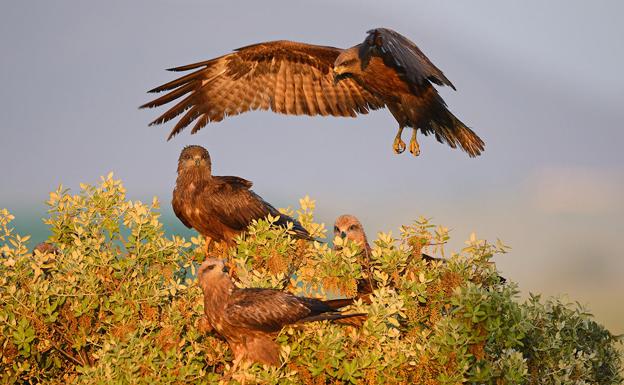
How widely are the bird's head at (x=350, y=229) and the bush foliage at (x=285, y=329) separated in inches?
49.0

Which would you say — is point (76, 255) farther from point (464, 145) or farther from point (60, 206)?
point (464, 145)

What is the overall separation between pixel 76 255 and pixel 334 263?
259cm

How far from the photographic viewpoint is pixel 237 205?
434 inches

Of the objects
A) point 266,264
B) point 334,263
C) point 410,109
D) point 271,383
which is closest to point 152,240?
point 266,264

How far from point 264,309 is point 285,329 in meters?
0.30

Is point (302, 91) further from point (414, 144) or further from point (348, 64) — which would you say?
point (414, 144)

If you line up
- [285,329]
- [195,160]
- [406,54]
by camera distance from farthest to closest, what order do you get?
[195,160] < [406,54] < [285,329]

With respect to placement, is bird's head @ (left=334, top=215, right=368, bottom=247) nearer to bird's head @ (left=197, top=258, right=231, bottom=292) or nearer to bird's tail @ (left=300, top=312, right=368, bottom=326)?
bird's head @ (left=197, top=258, right=231, bottom=292)

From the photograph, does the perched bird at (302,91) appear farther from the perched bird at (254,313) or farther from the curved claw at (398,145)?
the perched bird at (254,313)

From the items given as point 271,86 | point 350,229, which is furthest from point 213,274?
point 271,86

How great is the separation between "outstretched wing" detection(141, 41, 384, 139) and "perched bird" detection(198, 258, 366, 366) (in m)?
5.86

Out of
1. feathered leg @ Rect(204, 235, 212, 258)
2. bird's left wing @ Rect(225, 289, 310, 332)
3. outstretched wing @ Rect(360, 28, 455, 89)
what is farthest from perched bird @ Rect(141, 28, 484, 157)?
bird's left wing @ Rect(225, 289, 310, 332)

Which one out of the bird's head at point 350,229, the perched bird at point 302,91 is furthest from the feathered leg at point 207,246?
the perched bird at point 302,91

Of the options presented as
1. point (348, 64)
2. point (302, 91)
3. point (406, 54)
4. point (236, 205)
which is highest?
point (302, 91)
